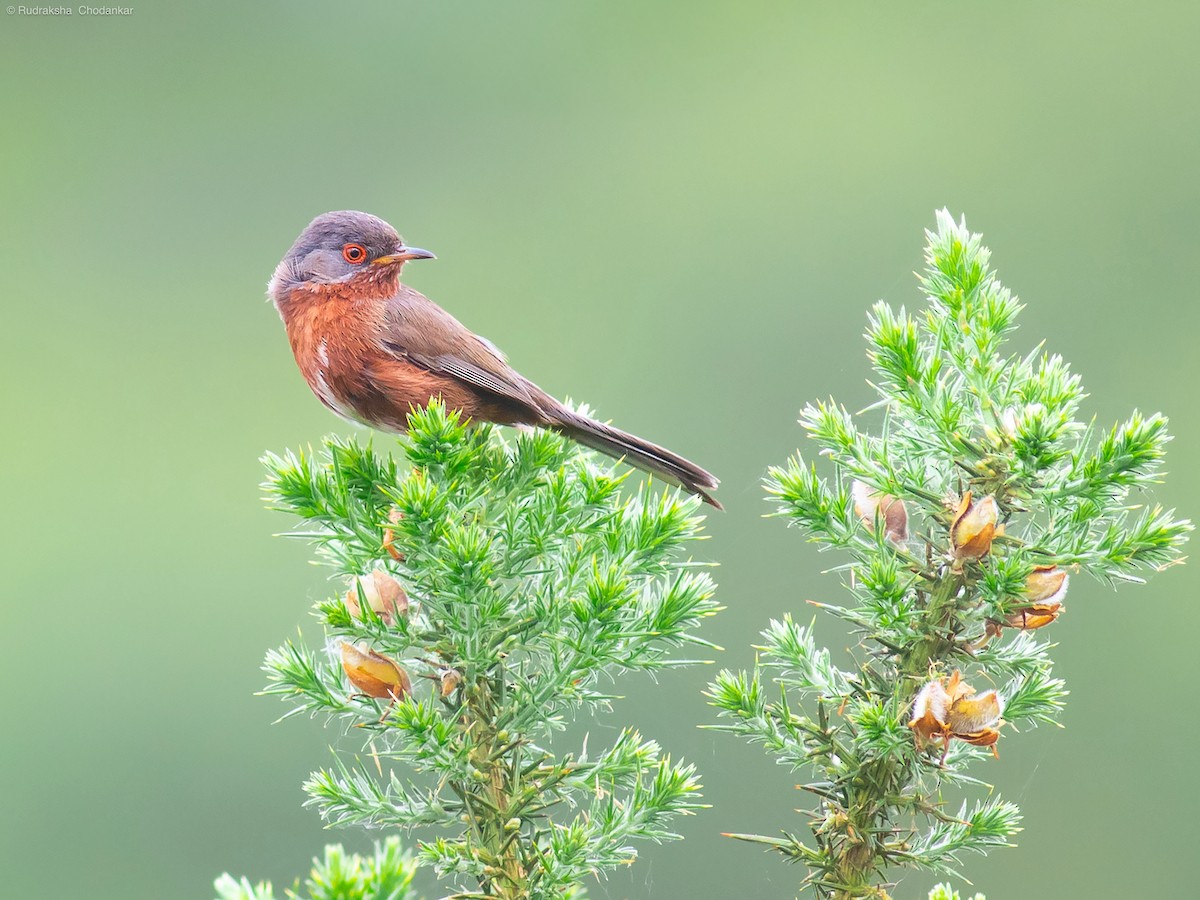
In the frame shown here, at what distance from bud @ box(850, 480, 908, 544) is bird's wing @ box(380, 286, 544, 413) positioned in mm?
2097

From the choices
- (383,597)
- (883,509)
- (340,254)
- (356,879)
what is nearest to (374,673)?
(383,597)

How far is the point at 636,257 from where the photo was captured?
42.0 metres

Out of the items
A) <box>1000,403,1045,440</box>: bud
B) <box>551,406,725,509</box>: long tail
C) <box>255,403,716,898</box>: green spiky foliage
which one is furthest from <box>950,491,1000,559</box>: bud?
<box>551,406,725,509</box>: long tail

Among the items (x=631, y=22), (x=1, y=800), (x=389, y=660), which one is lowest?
(x=389, y=660)

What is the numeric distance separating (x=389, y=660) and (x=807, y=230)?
1504 inches

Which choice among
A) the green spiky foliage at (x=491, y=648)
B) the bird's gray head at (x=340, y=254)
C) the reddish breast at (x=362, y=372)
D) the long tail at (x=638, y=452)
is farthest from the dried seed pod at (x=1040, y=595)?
the bird's gray head at (x=340, y=254)

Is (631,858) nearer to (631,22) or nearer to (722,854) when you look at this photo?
(722,854)

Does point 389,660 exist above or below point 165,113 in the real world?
below

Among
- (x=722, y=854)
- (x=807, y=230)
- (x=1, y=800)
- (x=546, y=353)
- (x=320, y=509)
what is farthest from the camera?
(x=807, y=230)

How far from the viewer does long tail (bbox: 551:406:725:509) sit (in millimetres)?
3930

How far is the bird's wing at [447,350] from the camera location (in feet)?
15.0

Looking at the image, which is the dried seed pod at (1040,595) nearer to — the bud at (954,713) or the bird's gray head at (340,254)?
the bud at (954,713)

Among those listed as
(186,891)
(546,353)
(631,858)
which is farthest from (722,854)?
(631,858)

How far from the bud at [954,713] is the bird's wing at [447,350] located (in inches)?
95.6
